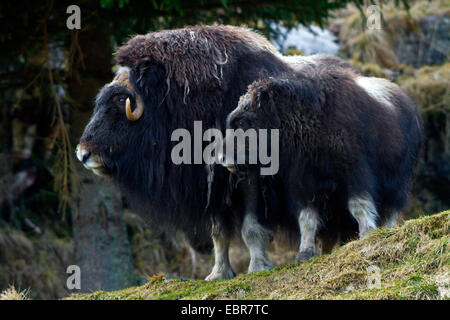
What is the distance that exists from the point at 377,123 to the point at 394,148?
0.67 ft

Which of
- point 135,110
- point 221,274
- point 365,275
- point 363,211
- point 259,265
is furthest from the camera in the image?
point 221,274

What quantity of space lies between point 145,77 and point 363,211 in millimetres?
1626

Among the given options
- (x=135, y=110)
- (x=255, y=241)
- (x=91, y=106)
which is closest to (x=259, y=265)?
(x=255, y=241)

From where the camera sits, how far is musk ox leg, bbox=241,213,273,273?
167 inches

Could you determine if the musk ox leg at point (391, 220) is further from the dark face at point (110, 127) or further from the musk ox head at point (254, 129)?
the dark face at point (110, 127)

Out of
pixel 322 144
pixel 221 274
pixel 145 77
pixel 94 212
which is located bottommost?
pixel 94 212

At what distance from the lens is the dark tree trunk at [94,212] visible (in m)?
6.25

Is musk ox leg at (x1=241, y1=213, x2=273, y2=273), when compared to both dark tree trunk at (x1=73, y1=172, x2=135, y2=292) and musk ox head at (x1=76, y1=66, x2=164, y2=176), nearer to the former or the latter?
musk ox head at (x1=76, y1=66, x2=164, y2=176)

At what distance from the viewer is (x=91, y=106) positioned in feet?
20.7

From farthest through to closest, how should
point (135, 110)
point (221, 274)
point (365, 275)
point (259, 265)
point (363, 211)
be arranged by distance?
point (221, 274)
point (135, 110)
point (259, 265)
point (363, 211)
point (365, 275)

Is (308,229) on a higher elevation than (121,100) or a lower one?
lower

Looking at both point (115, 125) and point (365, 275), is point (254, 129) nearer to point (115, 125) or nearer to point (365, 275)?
point (115, 125)

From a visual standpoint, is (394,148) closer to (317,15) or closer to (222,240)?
(222,240)

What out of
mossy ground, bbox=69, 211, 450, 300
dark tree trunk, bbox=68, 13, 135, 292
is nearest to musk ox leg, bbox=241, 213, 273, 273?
mossy ground, bbox=69, 211, 450, 300
